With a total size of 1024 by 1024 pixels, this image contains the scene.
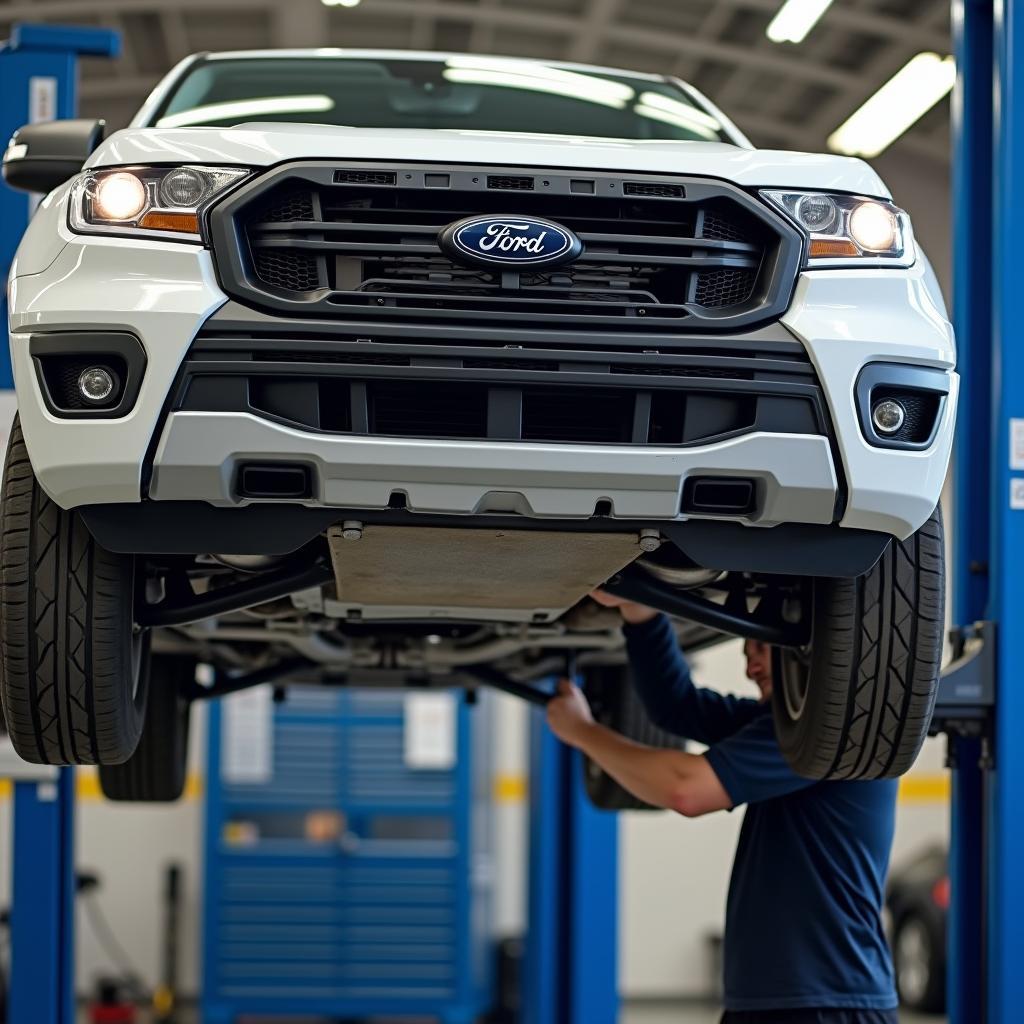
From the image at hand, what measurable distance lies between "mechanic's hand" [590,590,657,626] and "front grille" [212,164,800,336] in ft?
2.73

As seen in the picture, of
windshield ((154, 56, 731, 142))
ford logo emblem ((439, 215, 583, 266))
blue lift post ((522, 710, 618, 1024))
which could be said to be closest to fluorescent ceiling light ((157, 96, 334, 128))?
windshield ((154, 56, 731, 142))

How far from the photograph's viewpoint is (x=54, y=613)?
2615mm

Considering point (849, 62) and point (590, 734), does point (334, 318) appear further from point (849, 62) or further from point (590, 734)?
point (849, 62)

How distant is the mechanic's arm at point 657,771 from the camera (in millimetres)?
3549

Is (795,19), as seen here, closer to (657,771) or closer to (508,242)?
(657,771)

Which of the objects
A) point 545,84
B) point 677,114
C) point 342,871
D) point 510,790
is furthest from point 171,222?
point 510,790

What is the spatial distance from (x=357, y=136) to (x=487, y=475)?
64cm

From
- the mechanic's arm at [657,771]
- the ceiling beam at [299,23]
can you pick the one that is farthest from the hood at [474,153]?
the ceiling beam at [299,23]

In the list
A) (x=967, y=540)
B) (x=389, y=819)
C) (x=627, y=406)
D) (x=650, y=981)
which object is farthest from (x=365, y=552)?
(x=650, y=981)

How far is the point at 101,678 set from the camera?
8.79 ft

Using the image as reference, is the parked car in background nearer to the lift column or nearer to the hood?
the lift column

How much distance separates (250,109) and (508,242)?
1314 millimetres

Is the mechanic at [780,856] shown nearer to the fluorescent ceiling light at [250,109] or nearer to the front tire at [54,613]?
the front tire at [54,613]

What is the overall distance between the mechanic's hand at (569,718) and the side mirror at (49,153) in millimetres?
1823
